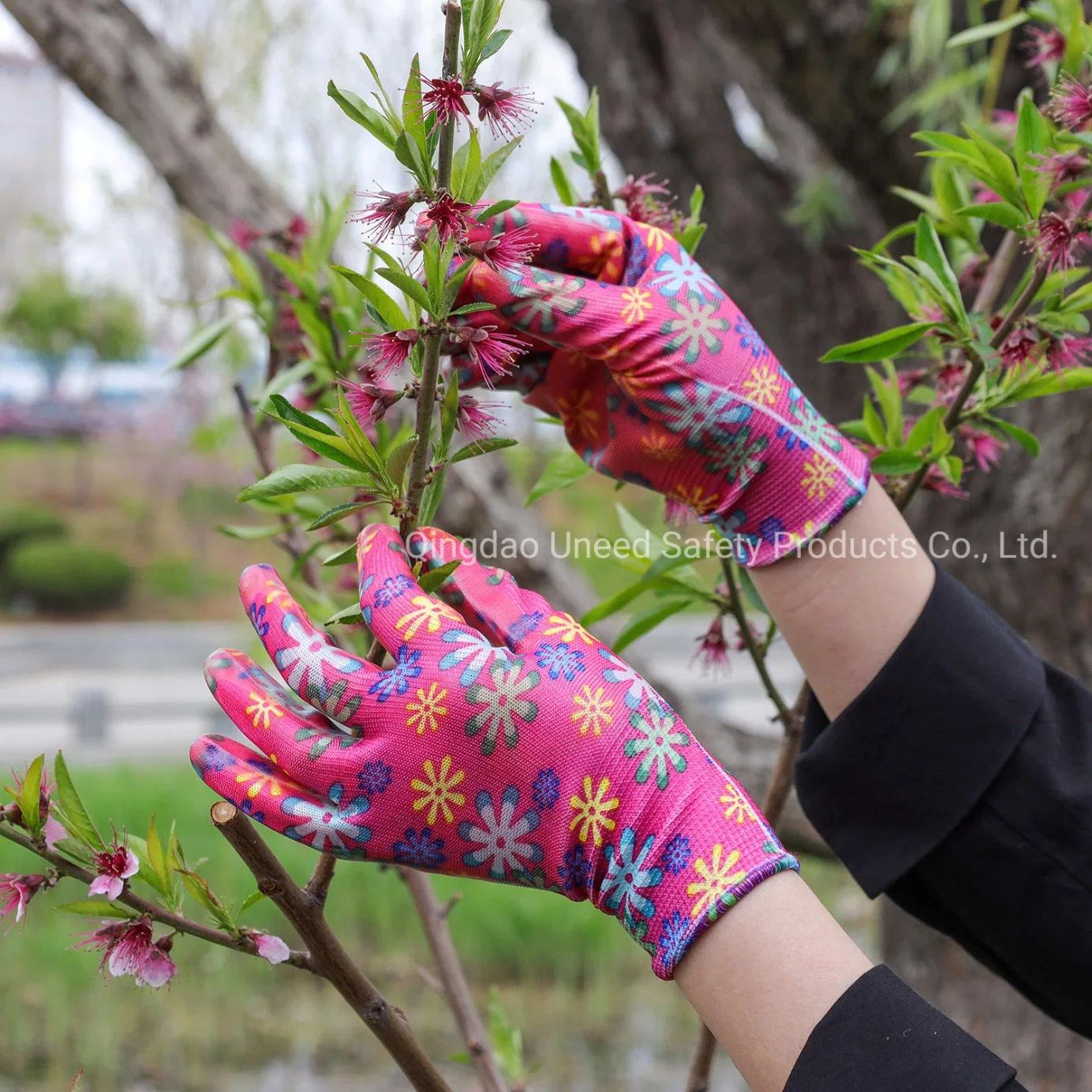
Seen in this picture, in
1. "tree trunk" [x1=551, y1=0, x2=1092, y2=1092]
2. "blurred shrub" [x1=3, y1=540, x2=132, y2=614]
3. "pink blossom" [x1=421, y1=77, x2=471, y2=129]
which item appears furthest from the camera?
"blurred shrub" [x1=3, y1=540, x2=132, y2=614]

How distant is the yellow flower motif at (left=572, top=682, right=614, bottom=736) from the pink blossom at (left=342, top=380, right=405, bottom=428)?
9.1 inches

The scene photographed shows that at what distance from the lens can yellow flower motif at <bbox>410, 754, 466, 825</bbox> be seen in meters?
0.68

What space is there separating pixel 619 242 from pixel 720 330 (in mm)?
109

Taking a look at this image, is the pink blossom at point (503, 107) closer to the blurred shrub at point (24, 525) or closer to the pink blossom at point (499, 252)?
the pink blossom at point (499, 252)

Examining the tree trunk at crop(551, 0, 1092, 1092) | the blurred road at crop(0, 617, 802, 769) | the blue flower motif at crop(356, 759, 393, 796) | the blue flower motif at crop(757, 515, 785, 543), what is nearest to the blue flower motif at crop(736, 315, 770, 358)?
the blue flower motif at crop(757, 515, 785, 543)

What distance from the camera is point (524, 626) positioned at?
0.74 meters

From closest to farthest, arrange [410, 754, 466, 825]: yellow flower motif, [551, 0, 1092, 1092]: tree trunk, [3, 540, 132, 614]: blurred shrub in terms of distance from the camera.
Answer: [410, 754, 466, 825]: yellow flower motif → [551, 0, 1092, 1092]: tree trunk → [3, 540, 132, 614]: blurred shrub

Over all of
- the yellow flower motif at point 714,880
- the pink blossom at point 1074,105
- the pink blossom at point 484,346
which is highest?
the pink blossom at point 1074,105

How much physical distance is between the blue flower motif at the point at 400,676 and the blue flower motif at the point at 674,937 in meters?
0.23

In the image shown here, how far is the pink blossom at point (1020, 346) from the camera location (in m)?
0.83

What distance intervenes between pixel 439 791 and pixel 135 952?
0.22 m

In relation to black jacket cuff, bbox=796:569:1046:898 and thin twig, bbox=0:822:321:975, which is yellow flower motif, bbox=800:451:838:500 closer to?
black jacket cuff, bbox=796:569:1046:898

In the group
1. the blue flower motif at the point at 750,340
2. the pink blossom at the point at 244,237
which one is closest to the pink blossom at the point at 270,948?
the blue flower motif at the point at 750,340

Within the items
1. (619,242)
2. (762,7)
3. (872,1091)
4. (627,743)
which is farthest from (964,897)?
(762,7)
